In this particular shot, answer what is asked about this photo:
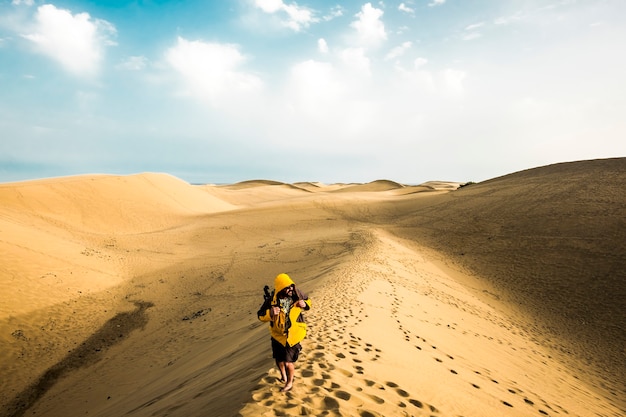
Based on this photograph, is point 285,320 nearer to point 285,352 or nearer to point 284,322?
point 284,322

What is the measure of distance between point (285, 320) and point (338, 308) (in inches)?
167

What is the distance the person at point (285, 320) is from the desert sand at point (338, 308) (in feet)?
1.20

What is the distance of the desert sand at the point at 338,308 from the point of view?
526cm

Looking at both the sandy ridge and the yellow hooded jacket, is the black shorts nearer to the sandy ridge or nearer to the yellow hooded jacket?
the yellow hooded jacket

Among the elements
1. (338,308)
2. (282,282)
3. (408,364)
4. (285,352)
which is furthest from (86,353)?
(408,364)

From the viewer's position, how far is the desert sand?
17.3 ft

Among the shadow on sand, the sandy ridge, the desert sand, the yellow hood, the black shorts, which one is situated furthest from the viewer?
the shadow on sand

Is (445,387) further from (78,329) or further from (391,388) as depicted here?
(78,329)

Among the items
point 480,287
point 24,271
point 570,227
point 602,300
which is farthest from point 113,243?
point 570,227

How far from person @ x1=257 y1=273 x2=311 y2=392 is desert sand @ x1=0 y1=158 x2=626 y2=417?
37 centimetres

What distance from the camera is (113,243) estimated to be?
23.8 metres

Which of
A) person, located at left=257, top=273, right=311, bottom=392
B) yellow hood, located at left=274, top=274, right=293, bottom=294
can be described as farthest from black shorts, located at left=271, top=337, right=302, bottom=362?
yellow hood, located at left=274, top=274, right=293, bottom=294

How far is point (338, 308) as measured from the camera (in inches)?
335

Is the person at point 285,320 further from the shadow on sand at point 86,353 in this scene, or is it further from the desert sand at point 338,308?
the shadow on sand at point 86,353
